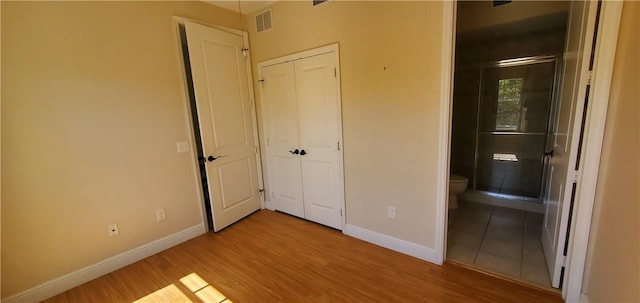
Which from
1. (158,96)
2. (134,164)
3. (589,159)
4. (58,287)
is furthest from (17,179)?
(589,159)

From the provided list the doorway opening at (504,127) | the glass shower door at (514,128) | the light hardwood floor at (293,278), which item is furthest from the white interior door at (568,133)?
the glass shower door at (514,128)

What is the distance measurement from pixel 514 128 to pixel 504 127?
113 mm

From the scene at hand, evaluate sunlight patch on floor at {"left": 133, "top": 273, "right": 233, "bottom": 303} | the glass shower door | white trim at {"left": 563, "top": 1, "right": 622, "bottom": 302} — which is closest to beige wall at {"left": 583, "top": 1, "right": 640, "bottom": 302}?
white trim at {"left": 563, "top": 1, "right": 622, "bottom": 302}

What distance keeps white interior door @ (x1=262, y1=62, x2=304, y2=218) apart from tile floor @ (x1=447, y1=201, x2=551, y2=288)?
1.79 meters

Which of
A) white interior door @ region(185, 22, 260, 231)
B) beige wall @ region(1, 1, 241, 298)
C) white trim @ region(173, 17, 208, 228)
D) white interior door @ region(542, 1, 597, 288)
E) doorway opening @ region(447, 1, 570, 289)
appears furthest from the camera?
white interior door @ region(185, 22, 260, 231)

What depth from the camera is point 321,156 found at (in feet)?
9.05

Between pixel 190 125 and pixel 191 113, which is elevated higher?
pixel 191 113

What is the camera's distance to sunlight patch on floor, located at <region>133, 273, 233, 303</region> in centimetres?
188

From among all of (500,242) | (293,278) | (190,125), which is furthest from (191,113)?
(500,242)

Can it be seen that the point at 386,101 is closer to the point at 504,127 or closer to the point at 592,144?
the point at 592,144

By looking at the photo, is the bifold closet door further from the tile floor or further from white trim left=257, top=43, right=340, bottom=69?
the tile floor

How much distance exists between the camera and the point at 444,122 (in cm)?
190

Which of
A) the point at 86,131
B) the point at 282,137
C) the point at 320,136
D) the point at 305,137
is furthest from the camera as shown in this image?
the point at 282,137

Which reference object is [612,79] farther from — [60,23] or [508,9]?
[60,23]
